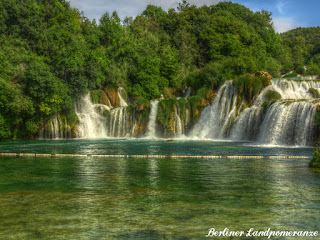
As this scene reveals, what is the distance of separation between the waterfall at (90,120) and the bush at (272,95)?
75.4 feet

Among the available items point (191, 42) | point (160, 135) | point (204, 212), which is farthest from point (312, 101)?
point (191, 42)

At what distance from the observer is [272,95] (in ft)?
152

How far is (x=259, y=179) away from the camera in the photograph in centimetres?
1745

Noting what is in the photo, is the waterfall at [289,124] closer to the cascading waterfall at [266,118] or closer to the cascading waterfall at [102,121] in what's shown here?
the cascading waterfall at [266,118]

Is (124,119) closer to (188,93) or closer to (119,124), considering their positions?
(119,124)

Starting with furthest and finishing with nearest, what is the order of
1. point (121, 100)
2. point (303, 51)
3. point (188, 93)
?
point (303, 51) → point (188, 93) → point (121, 100)

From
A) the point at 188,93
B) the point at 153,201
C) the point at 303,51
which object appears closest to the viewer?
the point at 153,201

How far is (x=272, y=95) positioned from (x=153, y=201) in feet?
120

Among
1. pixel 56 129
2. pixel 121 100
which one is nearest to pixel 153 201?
pixel 56 129

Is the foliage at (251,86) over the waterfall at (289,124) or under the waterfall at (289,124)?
over

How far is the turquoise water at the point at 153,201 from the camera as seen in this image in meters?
9.80

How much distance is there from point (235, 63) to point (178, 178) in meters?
45.7

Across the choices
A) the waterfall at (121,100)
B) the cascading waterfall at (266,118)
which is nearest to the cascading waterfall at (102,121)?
the waterfall at (121,100)

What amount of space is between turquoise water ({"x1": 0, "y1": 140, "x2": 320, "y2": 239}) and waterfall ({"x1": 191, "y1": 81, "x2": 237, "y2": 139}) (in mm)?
27505
